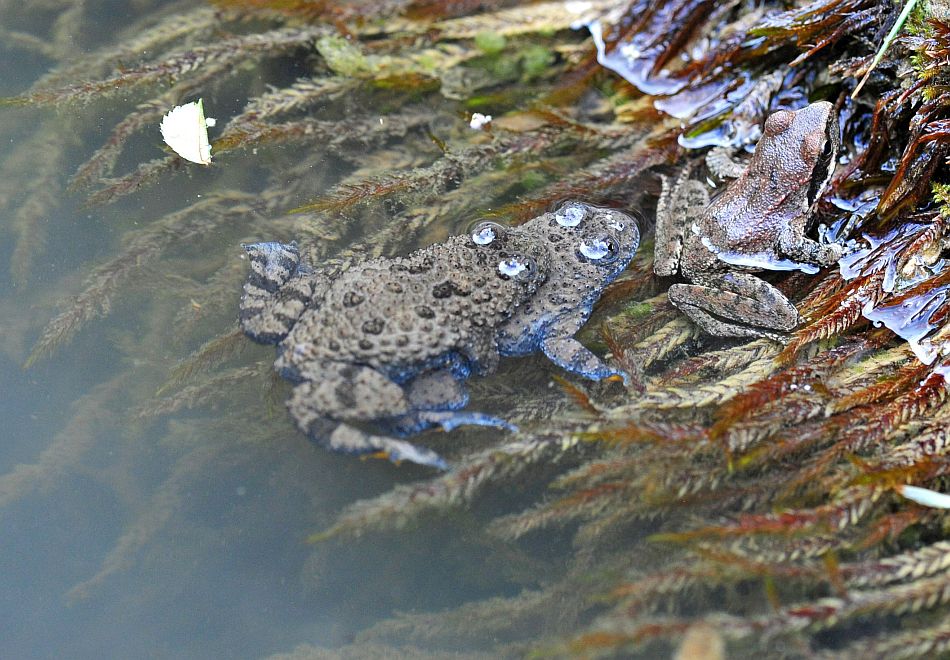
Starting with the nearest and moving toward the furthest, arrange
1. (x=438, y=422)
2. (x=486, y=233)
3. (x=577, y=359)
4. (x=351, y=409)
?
(x=351, y=409), (x=438, y=422), (x=577, y=359), (x=486, y=233)

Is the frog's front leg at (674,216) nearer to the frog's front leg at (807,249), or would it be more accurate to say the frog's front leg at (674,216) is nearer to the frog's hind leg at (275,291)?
the frog's front leg at (807,249)

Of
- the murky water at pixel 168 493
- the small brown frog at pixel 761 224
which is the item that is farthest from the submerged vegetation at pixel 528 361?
the small brown frog at pixel 761 224

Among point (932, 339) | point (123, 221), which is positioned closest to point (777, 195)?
point (932, 339)

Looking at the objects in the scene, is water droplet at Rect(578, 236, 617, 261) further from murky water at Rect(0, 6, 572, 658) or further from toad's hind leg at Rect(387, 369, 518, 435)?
murky water at Rect(0, 6, 572, 658)

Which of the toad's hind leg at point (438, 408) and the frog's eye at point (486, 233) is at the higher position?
the frog's eye at point (486, 233)

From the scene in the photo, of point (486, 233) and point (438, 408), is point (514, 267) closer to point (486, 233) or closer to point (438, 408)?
point (486, 233)

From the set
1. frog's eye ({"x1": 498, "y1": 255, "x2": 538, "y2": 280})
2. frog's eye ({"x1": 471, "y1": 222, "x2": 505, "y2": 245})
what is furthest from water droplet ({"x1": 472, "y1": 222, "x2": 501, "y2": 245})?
frog's eye ({"x1": 498, "y1": 255, "x2": 538, "y2": 280})

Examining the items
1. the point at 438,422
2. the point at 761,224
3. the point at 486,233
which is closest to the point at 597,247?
the point at 486,233
